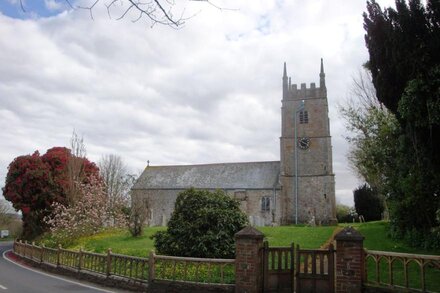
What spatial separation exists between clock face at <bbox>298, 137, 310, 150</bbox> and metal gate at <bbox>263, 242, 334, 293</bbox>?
118 feet

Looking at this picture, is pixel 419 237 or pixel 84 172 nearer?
pixel 419 237

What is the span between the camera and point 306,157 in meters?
46.5

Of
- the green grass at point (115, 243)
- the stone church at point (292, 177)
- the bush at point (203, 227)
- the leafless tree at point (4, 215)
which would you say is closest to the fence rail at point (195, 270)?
the bush at point (203, 227)

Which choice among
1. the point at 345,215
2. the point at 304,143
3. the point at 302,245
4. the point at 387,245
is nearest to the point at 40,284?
the point at 302,245

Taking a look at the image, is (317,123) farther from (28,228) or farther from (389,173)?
(28,228)

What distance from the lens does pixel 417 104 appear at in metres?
9.76

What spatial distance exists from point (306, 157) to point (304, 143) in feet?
5.30

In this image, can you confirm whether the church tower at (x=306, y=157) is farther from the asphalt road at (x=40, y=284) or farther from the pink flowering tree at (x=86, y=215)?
the asphalt road at (x=40, y=284)

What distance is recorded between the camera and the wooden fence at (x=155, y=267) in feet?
41.0

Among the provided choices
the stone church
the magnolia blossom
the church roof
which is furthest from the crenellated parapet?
the magnolia blossom

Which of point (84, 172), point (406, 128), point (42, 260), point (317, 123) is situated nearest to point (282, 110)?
point (317, 123)

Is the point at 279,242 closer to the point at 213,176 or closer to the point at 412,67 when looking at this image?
the point at 412,67

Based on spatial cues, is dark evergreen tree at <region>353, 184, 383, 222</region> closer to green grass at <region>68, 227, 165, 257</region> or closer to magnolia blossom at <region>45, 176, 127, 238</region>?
magnolia blossom at <region>45, 176, 127, 238</region>

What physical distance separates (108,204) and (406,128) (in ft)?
84.1
